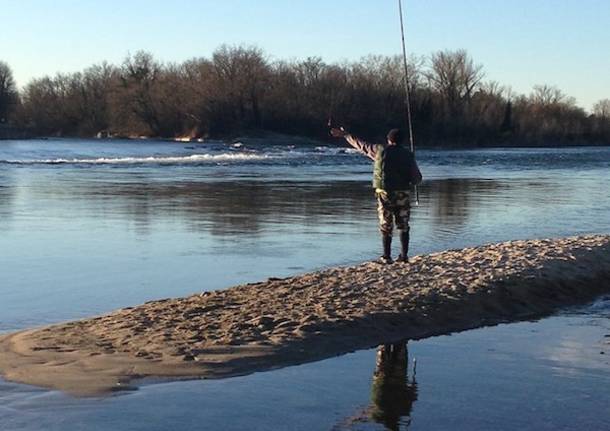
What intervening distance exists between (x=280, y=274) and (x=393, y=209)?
1697 millimetres

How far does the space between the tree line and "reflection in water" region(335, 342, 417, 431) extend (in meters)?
82.9

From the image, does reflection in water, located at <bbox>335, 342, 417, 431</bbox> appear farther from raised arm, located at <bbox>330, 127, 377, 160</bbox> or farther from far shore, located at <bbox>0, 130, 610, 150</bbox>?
far shore, located at <bbox>0, 130, 610, 150</bbox>

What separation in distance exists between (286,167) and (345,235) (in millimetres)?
28688

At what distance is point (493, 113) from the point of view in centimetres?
9900

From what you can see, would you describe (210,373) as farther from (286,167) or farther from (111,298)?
(286,167)

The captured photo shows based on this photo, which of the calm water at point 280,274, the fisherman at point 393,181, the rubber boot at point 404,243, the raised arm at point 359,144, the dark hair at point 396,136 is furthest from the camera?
the raised arm at point 359,144

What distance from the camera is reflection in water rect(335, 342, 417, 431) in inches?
223

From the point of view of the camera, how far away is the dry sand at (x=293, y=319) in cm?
675

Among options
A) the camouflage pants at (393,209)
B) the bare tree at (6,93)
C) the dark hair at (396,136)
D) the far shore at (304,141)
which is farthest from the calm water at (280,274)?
the bare tree at (6,93)

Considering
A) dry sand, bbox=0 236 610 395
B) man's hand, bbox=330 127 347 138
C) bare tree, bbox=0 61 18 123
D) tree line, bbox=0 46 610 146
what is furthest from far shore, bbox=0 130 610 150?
dry sand, bbox=0 236 610 395

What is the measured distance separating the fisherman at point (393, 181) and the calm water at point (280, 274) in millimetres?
1559

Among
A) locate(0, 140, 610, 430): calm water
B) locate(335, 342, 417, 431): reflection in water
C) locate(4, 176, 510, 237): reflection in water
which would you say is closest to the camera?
locate(335, 342, 417, 431): reflection in water

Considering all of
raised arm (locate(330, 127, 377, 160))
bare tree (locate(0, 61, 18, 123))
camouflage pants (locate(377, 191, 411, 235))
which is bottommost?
camouflage pants (locate(377, 191, 411, 235))

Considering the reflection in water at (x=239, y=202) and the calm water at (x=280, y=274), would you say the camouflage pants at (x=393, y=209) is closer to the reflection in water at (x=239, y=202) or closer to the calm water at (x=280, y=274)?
the calm water at (x=280, y=274)
